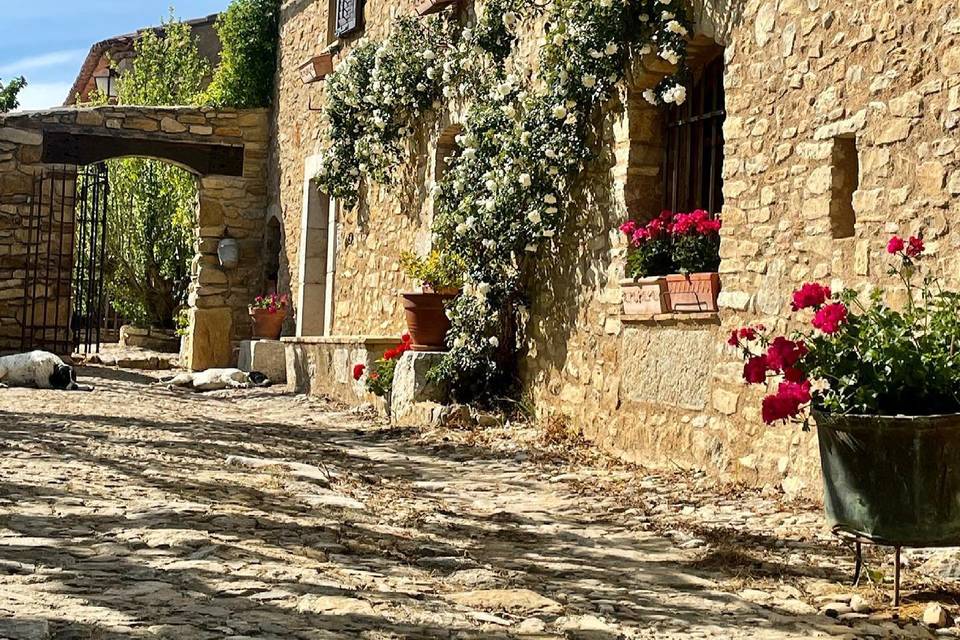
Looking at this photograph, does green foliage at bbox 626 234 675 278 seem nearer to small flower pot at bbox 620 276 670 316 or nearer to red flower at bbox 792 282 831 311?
small flower pot at bbox 620 276 670 316

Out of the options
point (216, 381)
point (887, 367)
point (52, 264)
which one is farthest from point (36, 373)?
point (887, 367)

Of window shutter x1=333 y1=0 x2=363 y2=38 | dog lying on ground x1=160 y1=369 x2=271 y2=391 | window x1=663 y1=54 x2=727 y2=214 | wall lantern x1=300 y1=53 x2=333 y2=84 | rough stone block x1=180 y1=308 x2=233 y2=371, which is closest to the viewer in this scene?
window x1=663 y1=54 x2=727 y2=214

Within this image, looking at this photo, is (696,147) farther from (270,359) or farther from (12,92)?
(12,92)

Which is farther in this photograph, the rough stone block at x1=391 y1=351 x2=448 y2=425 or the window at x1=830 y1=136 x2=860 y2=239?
the rough stone block at x1=391 y1=351 x2=448 y2=425

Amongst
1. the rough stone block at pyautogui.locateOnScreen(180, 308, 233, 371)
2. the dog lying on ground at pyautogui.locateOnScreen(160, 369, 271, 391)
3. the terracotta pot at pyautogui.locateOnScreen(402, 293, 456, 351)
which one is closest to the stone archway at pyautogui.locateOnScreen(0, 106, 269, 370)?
the rough stone block at pyautogui.locateOnScreen(180, 308, 233, 371)

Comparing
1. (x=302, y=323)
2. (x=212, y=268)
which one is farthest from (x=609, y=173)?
(x=212, y=268)

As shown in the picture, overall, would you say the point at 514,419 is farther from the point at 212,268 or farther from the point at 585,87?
the point at 212,268

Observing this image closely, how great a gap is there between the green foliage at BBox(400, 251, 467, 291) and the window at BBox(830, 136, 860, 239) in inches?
139

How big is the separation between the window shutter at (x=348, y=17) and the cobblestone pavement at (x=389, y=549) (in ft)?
19.8

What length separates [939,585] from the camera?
3564 millimetres

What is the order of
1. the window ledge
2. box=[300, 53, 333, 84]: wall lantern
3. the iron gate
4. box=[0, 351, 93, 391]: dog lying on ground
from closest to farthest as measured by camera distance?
the window ledge → box=[0, 351, 93, 391]: dog lying on ground → box=[300, 53, 333, 84]: wall lantern → the iron gate

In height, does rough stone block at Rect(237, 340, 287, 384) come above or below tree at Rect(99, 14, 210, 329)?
below

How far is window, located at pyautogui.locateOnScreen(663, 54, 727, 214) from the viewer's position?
247 inches

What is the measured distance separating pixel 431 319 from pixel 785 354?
15.4 ft
